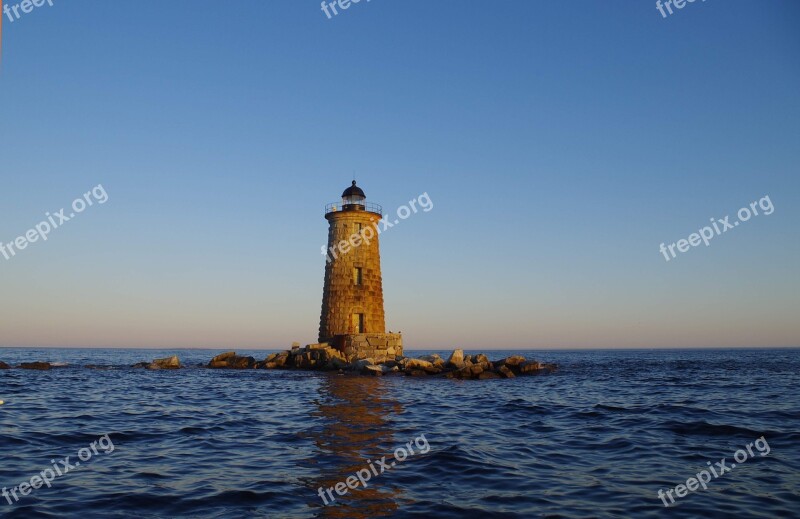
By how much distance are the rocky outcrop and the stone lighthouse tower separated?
1.43 m

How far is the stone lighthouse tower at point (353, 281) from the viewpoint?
123 feet

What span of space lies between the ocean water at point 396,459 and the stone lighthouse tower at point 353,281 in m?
16.9

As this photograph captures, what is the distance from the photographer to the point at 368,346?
36156mm

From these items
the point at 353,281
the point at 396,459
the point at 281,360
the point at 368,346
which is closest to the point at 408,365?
the point at 368,346

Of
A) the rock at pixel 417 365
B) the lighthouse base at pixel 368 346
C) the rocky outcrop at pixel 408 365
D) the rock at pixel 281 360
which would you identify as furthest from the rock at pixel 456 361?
the rock at pixel 281 360

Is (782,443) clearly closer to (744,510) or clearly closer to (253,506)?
(744,510)

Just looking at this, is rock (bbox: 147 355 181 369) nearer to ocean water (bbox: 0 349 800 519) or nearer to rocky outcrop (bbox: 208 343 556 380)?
rocky outcrop (bbox: 208 343 556 380)

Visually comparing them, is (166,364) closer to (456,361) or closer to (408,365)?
(408,365)

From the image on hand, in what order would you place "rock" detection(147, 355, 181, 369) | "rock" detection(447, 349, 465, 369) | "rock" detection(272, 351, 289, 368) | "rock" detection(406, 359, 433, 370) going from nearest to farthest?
"rock" detection(406, 359, 433, 370) → "rock" detection(447, 349, 465, 369) → "rock" detection(272, 351, 289, 368) → "rock" detection(147, 355, 181, 369)

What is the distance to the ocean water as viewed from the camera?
25.0ft

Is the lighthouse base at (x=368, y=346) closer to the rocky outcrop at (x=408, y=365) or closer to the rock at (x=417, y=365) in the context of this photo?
the rocky outcrop at (x=408, y=365)

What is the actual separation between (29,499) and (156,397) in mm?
13109

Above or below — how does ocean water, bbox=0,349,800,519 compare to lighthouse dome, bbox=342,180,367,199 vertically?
below

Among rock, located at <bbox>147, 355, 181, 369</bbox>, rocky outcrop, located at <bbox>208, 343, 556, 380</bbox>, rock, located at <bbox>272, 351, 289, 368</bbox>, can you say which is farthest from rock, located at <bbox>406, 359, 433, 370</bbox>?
rock, located at <bbox>147, 355, 181, 369</bbox>
